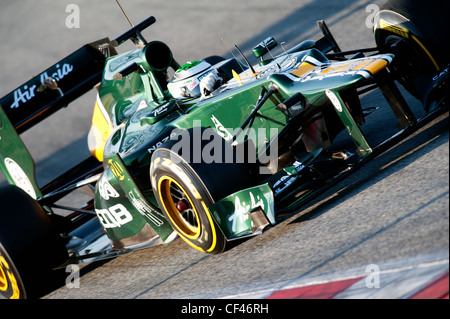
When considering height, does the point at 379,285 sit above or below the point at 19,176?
below

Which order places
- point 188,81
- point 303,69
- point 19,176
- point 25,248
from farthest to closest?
point 19,176 < point 188,81 < point 25,248 < point 303,69

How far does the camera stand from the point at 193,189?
486 cm

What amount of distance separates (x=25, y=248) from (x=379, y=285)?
11.2 ft

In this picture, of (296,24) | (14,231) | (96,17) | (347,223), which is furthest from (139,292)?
(96,17)

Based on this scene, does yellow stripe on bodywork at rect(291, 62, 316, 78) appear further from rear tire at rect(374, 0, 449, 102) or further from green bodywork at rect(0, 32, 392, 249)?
rear tire at rect(374, 0, 449, 102)

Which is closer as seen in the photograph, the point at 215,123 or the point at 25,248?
the point at 215,123

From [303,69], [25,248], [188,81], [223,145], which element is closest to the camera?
[223,145]

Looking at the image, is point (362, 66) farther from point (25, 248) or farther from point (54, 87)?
point (54, 87)

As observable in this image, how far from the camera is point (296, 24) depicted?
11.9 m

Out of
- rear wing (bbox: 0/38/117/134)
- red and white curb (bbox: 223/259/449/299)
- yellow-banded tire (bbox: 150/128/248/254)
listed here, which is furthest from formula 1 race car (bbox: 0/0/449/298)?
red and white curb (bbox: 223/259/449/299)

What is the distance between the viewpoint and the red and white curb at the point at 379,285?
325 cm

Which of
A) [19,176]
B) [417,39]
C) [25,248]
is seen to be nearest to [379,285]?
[417,39]

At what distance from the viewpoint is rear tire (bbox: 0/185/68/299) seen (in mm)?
5773
